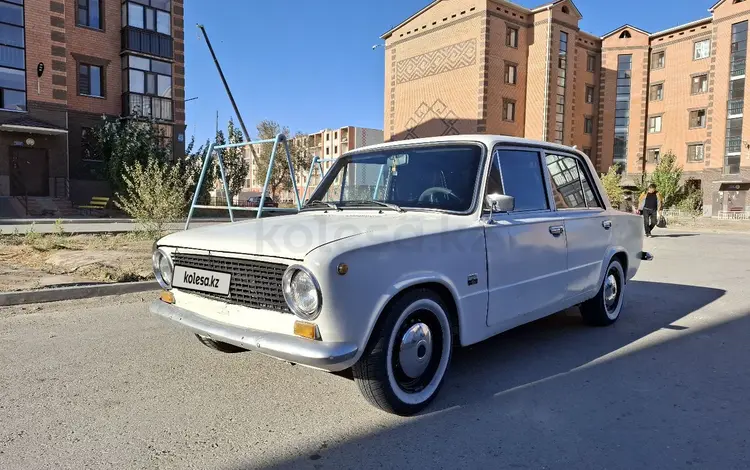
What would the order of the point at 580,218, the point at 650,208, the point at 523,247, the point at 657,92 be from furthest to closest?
the point at 657,92, the point at 650,208, the point at 580,218, the point at 523,247

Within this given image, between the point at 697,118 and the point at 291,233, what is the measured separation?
A: 5123 centimetres

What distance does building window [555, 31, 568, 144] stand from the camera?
38.8m

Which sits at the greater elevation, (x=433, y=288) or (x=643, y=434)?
(x=433, y=288)

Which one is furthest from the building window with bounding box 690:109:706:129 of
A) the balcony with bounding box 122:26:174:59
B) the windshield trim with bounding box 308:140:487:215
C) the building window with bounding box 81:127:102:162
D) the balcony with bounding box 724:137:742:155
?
the windshield trim with bounding box 308:140:487:215

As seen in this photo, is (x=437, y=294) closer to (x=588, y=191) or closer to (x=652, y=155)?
(x=588, y=191)

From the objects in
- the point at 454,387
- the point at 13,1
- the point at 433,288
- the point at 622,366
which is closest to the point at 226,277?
the point at 433,288

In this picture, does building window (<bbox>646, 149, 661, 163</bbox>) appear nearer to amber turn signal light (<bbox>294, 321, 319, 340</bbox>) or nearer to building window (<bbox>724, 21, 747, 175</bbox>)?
building window (<bbox>724, 21, 747, 175</bbox>)

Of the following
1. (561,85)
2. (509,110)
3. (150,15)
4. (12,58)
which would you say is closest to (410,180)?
(12,58)

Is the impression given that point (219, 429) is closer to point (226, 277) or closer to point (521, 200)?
point (226, 277)

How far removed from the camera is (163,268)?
11.8 ft

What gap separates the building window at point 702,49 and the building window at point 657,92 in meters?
3.47

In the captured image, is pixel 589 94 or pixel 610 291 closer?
pixel 610 291

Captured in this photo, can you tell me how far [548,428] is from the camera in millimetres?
2963

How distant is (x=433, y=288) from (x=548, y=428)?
3.41 ft
